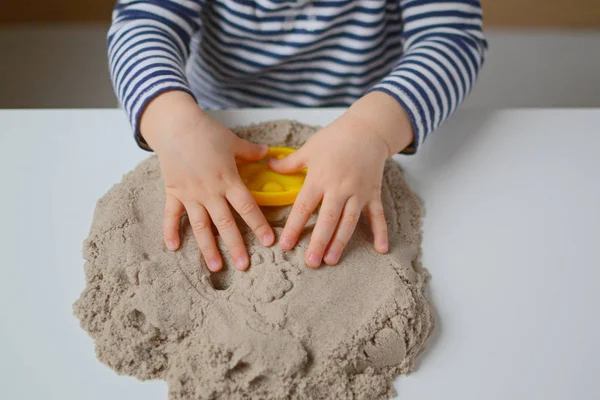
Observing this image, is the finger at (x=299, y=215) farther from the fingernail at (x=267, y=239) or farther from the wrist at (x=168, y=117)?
the wrist at (x=168, y=117)

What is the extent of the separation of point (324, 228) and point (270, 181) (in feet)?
0.26

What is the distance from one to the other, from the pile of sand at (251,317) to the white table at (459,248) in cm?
2

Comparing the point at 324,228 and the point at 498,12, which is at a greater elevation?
the point at 324,228

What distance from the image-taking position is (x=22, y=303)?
486 millimetres

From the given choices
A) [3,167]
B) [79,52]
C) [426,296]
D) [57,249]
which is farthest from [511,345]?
[79,52]

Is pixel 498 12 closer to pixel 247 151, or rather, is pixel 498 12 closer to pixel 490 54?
pixel 490 54

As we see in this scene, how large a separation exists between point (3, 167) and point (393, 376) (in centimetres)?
44

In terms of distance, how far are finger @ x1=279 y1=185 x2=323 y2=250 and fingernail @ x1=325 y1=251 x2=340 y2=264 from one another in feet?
0.11

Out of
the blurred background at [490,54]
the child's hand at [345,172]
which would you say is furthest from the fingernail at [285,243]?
the blurred background at [490,54]

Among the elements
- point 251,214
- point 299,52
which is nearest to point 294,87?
point 299,52

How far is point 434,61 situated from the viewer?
24.1 inches

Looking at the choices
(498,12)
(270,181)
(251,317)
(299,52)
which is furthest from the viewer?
(498,12)

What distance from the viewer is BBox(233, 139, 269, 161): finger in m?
0.54

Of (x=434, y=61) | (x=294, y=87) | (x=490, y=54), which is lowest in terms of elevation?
(x=490, y=54)
